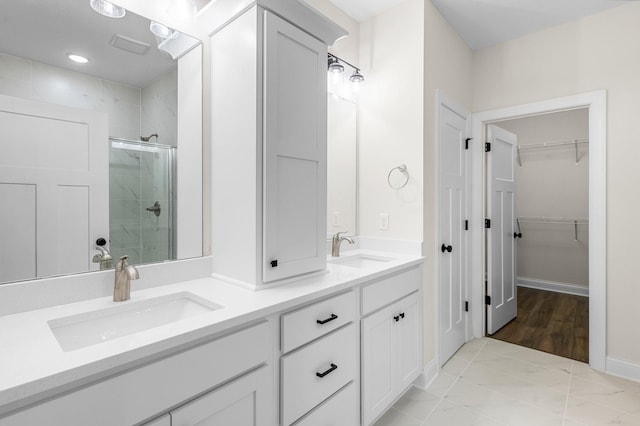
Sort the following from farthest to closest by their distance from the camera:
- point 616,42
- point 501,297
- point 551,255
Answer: point 551,255 < point 501,297 < point 616,42

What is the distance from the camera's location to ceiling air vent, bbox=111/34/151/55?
4.31ft

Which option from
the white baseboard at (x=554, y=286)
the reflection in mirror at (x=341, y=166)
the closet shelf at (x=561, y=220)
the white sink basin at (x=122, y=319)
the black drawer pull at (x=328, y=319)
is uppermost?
the reflection in mirror at (x=341, y=166)

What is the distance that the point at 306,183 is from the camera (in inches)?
60.1

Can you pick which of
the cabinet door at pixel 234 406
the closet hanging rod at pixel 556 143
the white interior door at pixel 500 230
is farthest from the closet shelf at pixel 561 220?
the cabinet door at pixel 234 406

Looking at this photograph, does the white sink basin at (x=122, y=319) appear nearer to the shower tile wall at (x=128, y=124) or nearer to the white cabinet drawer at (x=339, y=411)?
the shower tile wall at (x=128, y=124)

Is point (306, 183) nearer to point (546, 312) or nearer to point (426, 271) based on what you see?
point (426, 271)

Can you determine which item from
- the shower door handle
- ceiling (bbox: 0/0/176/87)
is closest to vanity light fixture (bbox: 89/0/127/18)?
ceiling (bbox: 0/0/176/87)

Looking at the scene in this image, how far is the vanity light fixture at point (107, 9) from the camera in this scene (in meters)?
1.25

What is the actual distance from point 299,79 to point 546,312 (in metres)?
3.74

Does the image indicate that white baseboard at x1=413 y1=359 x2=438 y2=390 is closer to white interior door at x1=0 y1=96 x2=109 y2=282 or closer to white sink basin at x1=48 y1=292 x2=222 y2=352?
white sink basin at x1=48 y1=292 x2=222 y2=352

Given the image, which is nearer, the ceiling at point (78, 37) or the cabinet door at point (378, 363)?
the ceiling at point (78, 37)

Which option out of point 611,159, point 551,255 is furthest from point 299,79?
point 551,255

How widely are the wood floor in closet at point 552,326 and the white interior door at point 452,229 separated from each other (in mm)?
667

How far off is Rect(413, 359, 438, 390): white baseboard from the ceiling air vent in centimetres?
243
